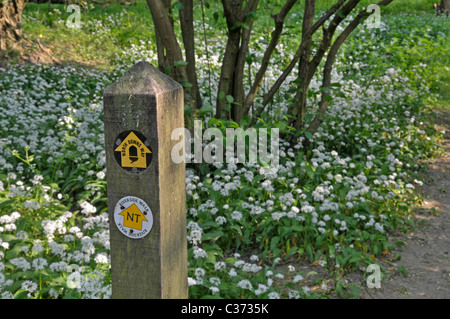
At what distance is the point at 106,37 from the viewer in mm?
10320

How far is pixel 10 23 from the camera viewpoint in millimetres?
8430

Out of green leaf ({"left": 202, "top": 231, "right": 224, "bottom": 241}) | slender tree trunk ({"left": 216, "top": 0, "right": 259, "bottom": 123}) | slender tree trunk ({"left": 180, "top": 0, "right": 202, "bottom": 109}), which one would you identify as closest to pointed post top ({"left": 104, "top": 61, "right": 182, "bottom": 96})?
green leaf ({"left": 202, "top": 231, "right": 224, "bottom": 241})

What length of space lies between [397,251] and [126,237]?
2.90 meters

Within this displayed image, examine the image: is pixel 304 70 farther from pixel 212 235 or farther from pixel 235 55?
pixel 212 235

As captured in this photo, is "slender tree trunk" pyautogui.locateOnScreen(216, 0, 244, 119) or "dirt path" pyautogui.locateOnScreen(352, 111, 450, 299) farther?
"slender tree trunk" pyautogui.locateOnScreen(216, 0, 244, 119)

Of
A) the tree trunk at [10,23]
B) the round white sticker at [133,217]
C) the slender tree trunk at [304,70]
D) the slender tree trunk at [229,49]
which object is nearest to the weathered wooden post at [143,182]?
the round white sticker at [133,217]

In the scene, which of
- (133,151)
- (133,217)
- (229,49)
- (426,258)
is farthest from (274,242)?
(229,49)

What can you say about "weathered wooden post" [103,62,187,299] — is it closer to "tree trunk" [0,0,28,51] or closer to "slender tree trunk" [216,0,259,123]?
"slender tree trunk" [216,0,259,123]

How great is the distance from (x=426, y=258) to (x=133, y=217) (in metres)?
3.00

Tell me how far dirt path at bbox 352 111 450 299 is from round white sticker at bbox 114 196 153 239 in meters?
2.07

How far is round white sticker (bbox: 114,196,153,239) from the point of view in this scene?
214cm

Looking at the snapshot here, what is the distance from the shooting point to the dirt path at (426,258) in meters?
3.69

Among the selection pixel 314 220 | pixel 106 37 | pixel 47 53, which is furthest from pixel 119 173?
pixel 106 37
